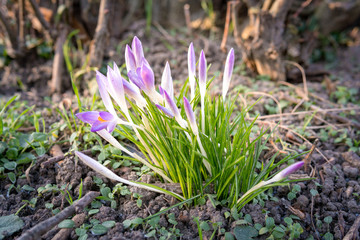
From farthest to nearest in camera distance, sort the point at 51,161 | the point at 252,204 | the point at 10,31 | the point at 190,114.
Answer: the point at 10,31, the point at 51,161, the point at 252,204, the point at 190,114

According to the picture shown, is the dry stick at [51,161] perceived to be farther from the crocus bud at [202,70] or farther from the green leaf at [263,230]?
the green leaf at [263,230]

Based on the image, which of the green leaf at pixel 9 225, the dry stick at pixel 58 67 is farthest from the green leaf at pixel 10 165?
the dry stick at pixel 58 67

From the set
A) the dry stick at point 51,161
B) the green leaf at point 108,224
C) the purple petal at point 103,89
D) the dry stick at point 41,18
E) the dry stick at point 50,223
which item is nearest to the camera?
the dry stick at point 50,223

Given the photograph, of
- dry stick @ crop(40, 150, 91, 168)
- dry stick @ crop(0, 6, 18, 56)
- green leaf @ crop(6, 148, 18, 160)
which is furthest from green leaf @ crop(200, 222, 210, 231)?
dry stick @ crop(0, 6, 18, 56)

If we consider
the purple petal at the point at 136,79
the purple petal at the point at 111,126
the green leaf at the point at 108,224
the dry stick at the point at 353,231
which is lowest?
the dry stick at the point at 353,231

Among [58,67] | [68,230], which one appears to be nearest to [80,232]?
[68,230]

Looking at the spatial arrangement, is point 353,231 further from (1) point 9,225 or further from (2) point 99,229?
(1) point 9,225

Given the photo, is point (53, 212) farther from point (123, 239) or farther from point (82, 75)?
point (82, 75)
